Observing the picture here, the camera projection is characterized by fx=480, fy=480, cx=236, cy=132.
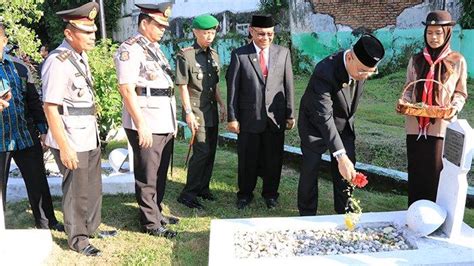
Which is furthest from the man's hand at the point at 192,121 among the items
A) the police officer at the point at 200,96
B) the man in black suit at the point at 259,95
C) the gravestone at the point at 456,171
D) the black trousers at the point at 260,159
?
the gravestone at the point at 456,171

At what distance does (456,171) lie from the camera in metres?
3.27

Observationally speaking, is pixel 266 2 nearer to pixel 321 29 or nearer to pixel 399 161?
pixel 321 29

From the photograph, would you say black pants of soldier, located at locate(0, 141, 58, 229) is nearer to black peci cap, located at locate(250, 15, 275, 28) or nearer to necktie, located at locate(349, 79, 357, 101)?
black peci cap, located at locate(250, 15, 275, 28)

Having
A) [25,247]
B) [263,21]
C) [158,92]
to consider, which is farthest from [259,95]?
[25,247]

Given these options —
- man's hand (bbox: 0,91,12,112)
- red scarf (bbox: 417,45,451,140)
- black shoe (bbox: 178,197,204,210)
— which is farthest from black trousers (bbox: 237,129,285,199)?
man's hand (bbox: 0,91,12,112)

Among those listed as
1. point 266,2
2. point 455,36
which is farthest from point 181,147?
point 266,2

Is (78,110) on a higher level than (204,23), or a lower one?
lower

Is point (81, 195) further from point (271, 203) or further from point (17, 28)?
point (17, 28)

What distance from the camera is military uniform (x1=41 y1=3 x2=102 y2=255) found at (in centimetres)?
A: 323

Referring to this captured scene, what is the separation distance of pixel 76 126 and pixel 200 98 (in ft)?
4.41

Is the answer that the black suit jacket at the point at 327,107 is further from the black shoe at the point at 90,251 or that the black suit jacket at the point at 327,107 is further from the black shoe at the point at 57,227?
the black shoe at the point at 57,227

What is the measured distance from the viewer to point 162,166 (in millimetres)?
4000

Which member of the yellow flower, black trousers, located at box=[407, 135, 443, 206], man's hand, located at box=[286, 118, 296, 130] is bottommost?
the yellow flower

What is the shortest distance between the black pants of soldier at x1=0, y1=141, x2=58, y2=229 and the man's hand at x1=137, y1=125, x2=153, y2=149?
907mm
